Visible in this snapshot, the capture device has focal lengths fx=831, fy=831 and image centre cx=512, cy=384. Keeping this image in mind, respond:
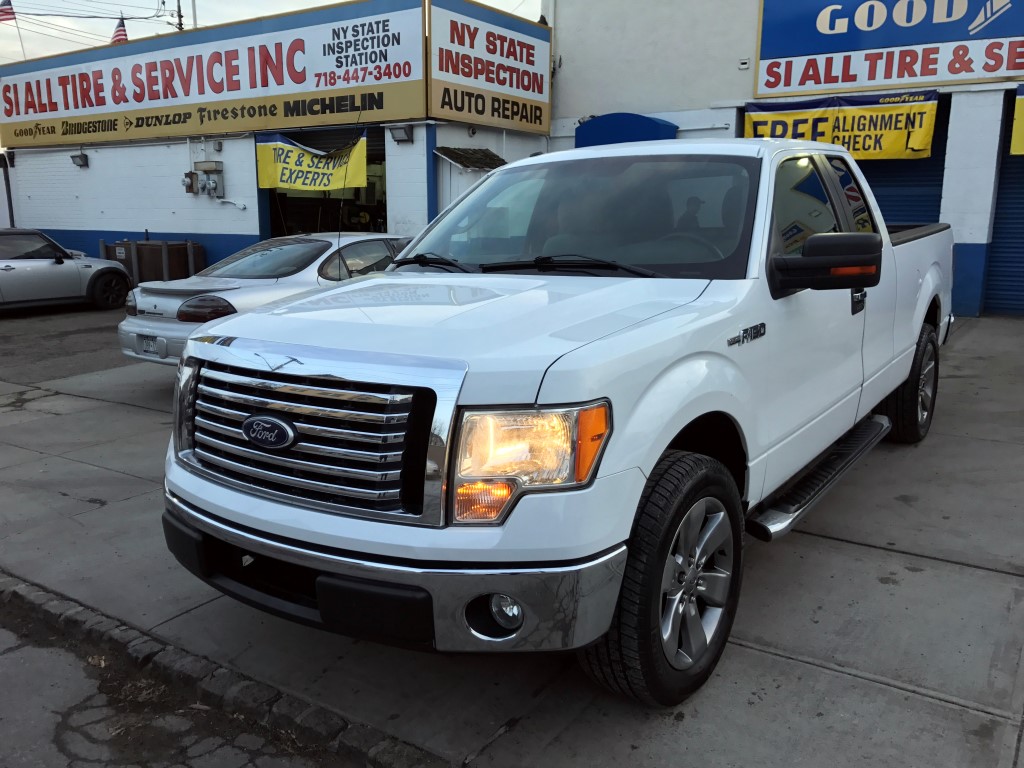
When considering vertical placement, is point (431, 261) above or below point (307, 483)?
above

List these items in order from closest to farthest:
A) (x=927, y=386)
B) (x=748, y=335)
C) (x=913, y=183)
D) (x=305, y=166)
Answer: (x=748, y=335) → (x=927, y=386) → (x=913, y=183) → (x=305, y=166)

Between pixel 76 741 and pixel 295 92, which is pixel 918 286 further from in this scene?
pixel 295 92

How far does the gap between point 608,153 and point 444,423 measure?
2250mm

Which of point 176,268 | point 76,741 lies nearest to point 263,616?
point 76,741

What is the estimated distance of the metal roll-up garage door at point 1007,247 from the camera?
1245 centimetres

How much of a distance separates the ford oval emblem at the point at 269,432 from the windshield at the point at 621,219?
4.56ft

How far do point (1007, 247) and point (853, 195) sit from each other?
32.5 ft

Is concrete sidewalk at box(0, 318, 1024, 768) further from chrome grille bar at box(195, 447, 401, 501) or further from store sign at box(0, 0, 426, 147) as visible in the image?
store sign at box(0, 0, 426, 147)

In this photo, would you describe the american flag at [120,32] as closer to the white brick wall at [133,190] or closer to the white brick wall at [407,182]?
the white brick wall at [133,190]

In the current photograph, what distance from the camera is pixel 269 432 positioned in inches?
102

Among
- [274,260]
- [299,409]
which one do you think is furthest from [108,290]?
[299,409]

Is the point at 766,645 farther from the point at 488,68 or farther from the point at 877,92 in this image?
the point at 488,68

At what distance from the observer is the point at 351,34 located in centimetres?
1403

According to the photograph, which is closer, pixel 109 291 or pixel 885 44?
pixel 885 44
